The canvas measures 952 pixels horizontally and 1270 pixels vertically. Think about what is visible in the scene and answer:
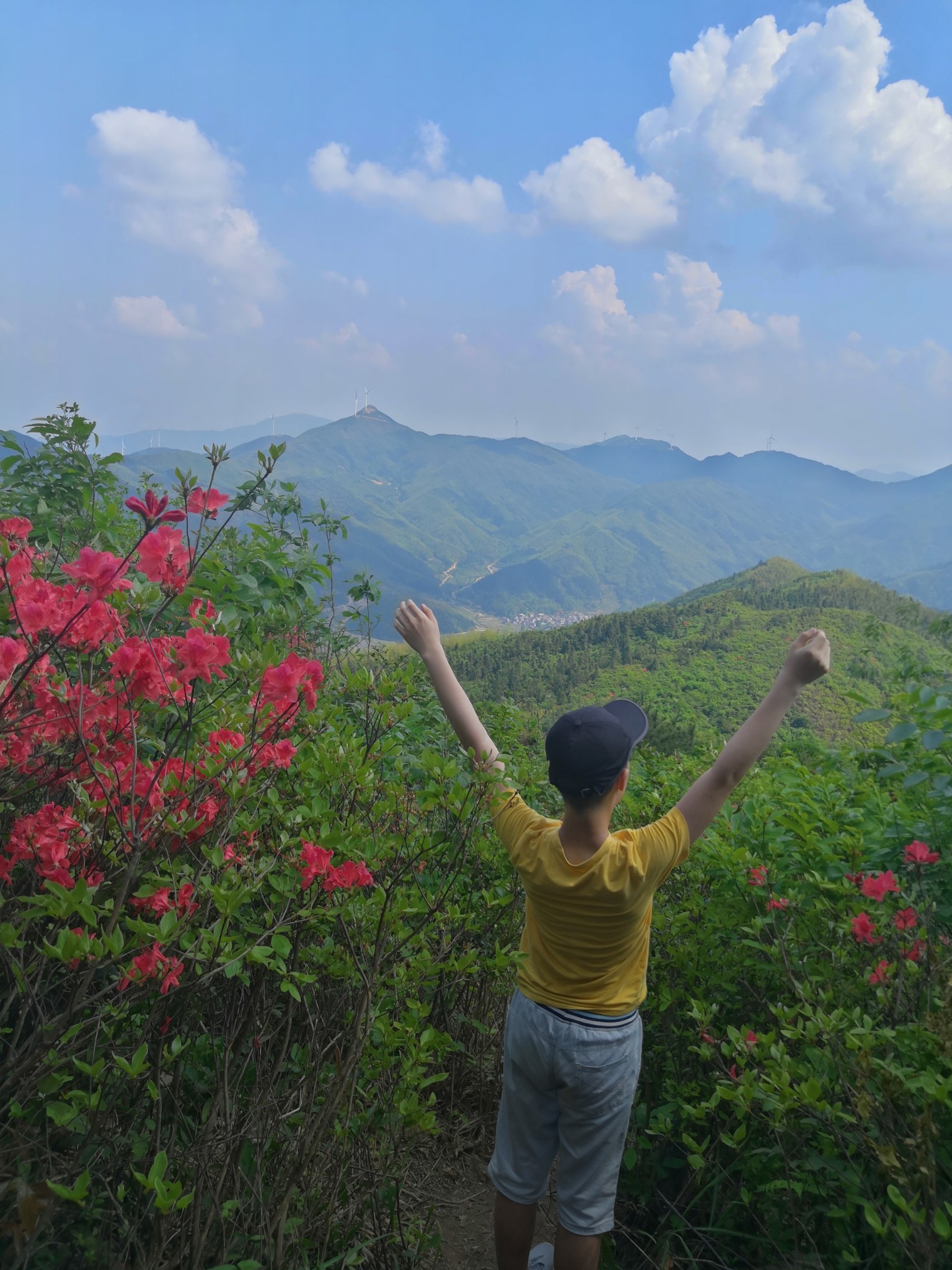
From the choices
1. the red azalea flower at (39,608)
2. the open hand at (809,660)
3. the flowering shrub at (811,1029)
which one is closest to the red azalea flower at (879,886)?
the flowering shrub at (811,1029)

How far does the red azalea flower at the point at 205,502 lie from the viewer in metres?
2.04

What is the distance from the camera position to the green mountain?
4350 cm

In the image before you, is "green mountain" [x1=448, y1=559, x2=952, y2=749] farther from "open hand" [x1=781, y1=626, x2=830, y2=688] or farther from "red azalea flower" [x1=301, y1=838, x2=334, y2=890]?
"red azalea flower" [x1=301, y1=838, x2=334, y2=890]

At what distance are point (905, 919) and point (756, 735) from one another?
0.77 meters

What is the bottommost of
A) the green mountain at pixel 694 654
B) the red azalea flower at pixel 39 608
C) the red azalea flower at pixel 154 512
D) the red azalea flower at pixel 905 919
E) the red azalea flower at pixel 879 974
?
the green mountain at pixel 694 654

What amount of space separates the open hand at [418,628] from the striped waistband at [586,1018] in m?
0.99

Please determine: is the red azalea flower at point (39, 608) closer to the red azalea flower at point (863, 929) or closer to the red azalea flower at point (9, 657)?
the red azalea flower at point (9, 657)

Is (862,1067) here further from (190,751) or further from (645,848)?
(190,751)

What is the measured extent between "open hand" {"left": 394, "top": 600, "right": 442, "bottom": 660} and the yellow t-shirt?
1.90 ft

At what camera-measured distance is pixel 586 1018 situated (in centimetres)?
181

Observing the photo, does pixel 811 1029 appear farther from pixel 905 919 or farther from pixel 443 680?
pixel 443 680

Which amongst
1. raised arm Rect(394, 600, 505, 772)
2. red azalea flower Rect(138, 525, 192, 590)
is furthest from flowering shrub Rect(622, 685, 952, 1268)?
red azalea flower Rect(138, 525, 192, 590)

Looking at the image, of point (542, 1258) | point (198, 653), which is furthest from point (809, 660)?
point (542, 1258)

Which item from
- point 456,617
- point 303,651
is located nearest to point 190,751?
point 303,651
